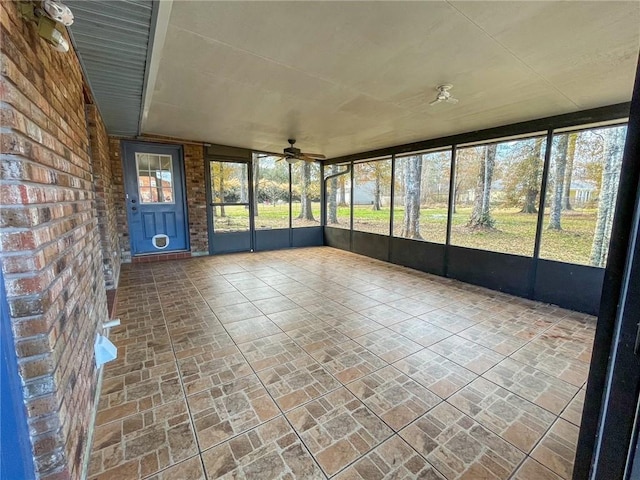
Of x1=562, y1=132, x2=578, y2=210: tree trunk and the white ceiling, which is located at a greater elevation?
the white ceiling

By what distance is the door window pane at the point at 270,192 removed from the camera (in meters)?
6.75

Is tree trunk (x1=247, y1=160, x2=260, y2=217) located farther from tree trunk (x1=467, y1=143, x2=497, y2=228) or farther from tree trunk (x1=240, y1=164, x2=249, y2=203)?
tree trunk (x1=467, y1=143, x2=497, y2=228)

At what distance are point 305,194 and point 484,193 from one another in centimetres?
418

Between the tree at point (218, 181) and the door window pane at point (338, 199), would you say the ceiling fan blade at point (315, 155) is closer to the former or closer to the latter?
the door window pane at point (338, 199)

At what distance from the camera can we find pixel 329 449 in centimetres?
155

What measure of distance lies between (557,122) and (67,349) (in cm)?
506

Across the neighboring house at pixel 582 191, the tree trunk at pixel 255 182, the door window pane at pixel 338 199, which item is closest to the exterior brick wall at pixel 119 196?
the tree trunk at pixel 255 182

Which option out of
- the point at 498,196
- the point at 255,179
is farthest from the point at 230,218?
the point at 498,196

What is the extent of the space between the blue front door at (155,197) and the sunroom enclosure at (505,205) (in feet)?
12.8

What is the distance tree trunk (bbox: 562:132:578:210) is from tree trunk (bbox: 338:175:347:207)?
431cm

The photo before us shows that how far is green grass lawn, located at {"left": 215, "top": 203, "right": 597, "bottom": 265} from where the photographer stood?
378 cm

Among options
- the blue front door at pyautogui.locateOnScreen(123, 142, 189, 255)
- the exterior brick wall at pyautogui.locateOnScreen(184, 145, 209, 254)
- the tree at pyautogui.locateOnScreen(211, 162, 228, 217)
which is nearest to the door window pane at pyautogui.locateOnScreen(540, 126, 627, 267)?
the tree at pyautogui.locateOnScreen(211, 162, 228, 217)

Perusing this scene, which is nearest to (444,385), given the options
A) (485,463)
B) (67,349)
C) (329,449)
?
(485,463)

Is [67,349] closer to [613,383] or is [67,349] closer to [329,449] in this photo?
[329,449]
